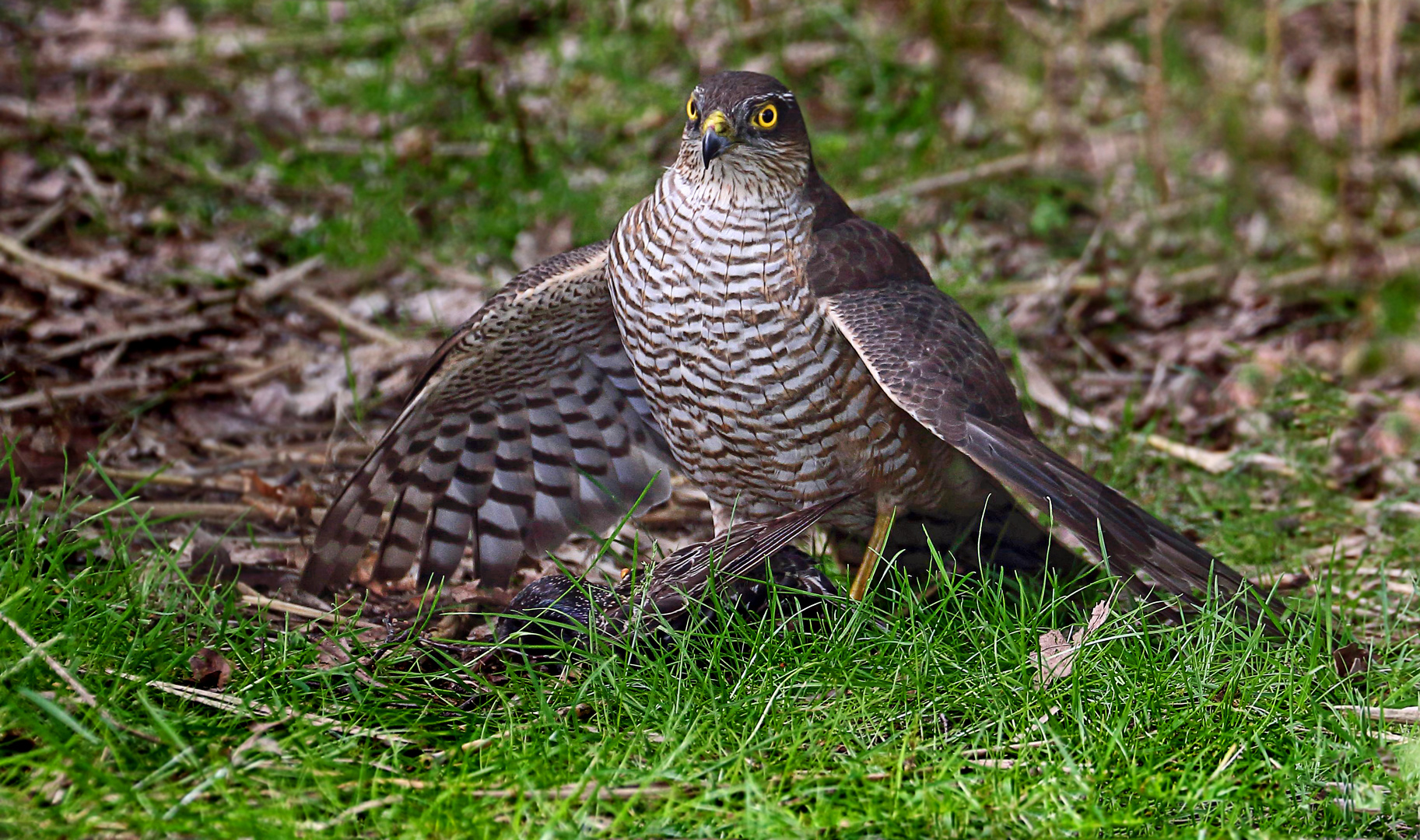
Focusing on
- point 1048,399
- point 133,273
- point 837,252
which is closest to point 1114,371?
point 1048,399

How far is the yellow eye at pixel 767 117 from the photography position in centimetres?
364

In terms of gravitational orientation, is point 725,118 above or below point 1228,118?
above

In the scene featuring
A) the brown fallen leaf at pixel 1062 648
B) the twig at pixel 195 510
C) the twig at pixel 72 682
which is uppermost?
the twig at pixel 72 682

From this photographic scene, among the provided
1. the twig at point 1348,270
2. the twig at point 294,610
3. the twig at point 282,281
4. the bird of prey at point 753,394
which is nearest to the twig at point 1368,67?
the twig at point 1348,270

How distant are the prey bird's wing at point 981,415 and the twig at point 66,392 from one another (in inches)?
107

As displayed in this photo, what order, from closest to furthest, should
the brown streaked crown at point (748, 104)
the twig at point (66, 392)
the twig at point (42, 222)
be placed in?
the brown streaked crown at point (748, 104) → the twig at point (66, 392) → the twig at point (42, 222)

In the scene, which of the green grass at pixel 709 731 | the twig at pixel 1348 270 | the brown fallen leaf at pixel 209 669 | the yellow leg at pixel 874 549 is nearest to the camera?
the green grass at pixel 709 731

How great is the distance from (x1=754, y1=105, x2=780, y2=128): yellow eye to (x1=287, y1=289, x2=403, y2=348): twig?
7.60ft

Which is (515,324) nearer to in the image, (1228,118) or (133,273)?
(133,273)

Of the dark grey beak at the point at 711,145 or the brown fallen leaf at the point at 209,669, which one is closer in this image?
the brown fallen leaf at the point at 209,669

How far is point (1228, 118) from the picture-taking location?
7.94m

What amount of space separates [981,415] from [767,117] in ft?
3.25

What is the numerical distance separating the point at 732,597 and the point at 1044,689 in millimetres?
870

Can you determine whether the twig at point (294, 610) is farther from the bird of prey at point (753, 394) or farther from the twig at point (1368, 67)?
the twig at point (1368, 67)
